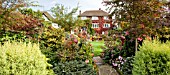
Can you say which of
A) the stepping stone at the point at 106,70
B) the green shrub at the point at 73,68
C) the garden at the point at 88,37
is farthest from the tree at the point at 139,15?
the green shrub at the point at 73,68

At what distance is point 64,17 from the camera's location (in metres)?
24.9

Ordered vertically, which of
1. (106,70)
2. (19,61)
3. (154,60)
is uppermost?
(19,61)

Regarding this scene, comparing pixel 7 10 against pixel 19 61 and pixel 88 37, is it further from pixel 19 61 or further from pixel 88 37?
pixel 19 61

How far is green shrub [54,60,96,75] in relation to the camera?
266 inches

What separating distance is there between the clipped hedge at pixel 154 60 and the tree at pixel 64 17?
61.9 ft

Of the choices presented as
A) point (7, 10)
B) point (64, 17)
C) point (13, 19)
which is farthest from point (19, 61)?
point (64, 17)

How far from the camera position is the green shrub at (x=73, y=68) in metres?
6.75

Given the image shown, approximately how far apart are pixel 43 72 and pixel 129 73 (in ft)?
12.1

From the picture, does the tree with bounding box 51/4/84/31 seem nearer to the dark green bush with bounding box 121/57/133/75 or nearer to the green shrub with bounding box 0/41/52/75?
the dark green bush with bounding box 121/57/133/75

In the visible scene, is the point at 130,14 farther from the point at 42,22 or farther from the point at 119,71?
the point at 42,22

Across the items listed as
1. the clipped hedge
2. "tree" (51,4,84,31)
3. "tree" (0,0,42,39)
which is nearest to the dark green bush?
the clipped hedge

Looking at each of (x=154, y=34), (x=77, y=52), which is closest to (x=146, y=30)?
(x=154, y=34)

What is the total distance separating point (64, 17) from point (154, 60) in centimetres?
2026

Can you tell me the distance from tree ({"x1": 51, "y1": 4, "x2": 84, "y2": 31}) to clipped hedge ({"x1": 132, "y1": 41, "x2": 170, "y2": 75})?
18.9m
